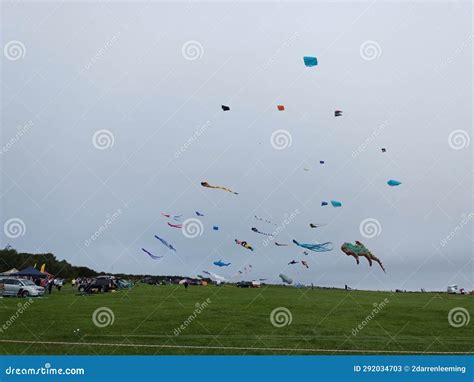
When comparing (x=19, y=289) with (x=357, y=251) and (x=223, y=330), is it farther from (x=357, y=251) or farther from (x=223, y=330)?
(x=357, y=251)

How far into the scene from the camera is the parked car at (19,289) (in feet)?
141

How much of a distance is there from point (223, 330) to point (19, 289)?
83.4ft

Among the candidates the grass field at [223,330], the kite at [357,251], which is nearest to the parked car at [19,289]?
the grass field at [223,330]

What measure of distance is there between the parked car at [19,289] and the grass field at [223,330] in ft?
26.5

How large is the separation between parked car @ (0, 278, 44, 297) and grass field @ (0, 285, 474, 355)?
8063mm

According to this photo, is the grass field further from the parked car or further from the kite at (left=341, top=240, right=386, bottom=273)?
the parked car

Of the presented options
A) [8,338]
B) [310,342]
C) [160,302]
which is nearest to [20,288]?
[160,302]

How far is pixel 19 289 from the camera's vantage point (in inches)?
1698

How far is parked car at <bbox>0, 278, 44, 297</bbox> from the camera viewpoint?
Answer: 43.0 meters

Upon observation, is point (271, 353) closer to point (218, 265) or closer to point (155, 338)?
point (155, 338)

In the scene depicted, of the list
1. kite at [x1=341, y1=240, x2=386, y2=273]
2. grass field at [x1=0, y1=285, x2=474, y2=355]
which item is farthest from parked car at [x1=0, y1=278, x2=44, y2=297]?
kite at [x1=341, y1=240, x2=386, y2=273]

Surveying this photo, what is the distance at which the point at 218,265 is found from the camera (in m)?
31.2

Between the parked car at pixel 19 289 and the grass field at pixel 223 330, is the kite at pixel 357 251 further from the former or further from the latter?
the parked car at pixel 19 289

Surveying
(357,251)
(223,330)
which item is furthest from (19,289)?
(357,251)
